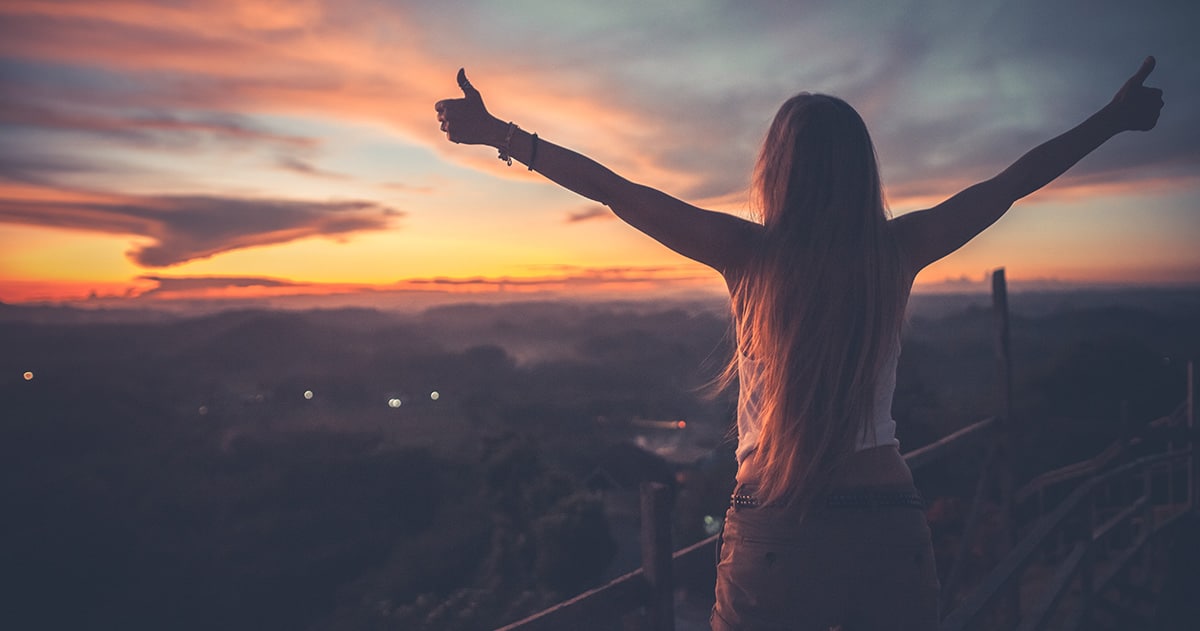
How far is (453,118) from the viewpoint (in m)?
1.39

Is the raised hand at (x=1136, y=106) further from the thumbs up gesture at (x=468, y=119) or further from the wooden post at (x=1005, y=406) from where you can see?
the wooden post at (x=1005, y=406)

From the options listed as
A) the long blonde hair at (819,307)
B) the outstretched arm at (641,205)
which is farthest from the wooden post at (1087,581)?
the outstretched arm at (641,205)

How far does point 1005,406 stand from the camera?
5.75 meters

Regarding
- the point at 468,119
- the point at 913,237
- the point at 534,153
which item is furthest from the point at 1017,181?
the point at 468,119

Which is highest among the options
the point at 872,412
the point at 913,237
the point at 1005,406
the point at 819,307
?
the point at 913,237

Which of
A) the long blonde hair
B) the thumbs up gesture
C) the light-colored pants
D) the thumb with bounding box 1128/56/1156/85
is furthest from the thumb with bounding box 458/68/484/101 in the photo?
the thumb with bounding box 1128/56/1156/85

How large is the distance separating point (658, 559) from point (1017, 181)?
1.80m

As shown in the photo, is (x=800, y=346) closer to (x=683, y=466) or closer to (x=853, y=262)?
(x=853, y=262)

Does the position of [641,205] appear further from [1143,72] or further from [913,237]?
[1143,72]

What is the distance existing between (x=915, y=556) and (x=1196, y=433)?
7.17 metres

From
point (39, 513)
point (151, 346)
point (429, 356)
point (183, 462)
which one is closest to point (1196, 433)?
point (39, 513)

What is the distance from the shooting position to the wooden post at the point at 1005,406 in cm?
574

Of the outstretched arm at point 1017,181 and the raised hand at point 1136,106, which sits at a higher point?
the raised hand at point 1136,106

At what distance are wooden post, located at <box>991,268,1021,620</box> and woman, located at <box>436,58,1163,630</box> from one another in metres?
5.18
